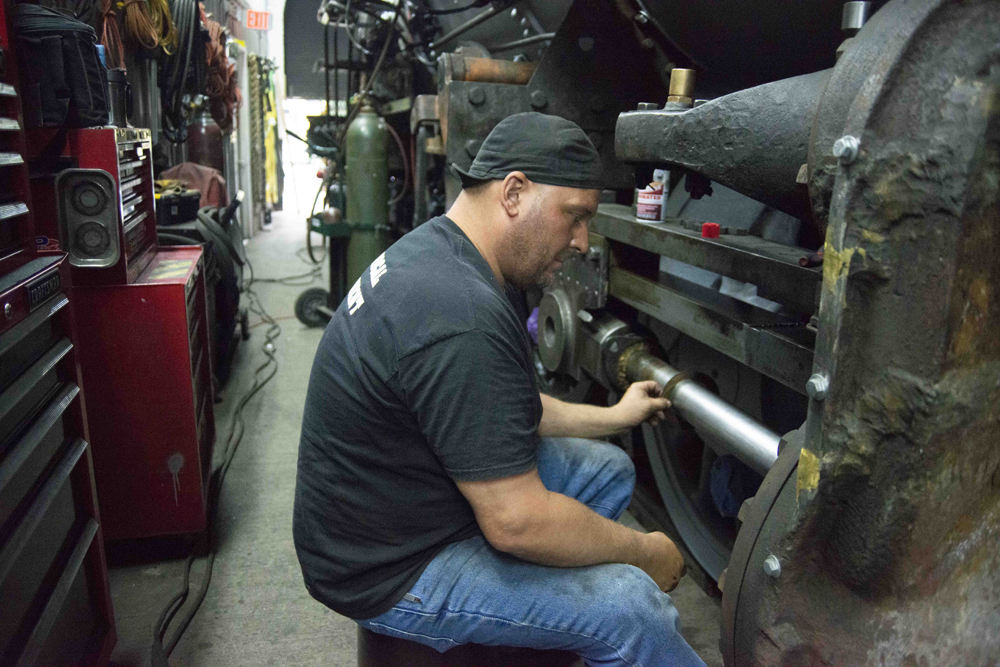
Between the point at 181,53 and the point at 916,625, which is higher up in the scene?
the point at 181,53

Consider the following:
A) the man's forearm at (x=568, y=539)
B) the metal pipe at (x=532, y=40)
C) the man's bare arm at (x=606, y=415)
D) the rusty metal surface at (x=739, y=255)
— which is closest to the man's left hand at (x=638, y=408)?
the man's bare arm at (x=606, y=415)

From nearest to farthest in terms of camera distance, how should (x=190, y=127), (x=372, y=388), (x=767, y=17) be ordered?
(x=372, y=388)
(x=767, y=17)
(x=190, y=127)

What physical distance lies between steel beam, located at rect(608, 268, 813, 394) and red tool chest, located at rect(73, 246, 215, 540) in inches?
50.6

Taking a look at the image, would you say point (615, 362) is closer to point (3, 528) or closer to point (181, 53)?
point (3, 528)

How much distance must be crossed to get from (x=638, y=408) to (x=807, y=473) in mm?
992

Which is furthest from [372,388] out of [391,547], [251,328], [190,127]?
[190,127]

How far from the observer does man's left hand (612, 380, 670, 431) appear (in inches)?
69.6

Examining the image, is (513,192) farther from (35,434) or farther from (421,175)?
(421,175)

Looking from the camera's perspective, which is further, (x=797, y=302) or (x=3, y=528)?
(x=797, y=302)

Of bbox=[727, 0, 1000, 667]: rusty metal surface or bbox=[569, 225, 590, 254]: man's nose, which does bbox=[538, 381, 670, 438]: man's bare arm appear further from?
bbox=[727, 0, 1000, 667]: rusty metal surface

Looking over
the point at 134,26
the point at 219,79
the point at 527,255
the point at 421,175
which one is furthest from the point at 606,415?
the point at 219,79

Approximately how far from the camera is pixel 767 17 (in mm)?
1695

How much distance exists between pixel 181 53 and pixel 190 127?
1213 millimetres

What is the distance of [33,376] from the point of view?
1.25m
